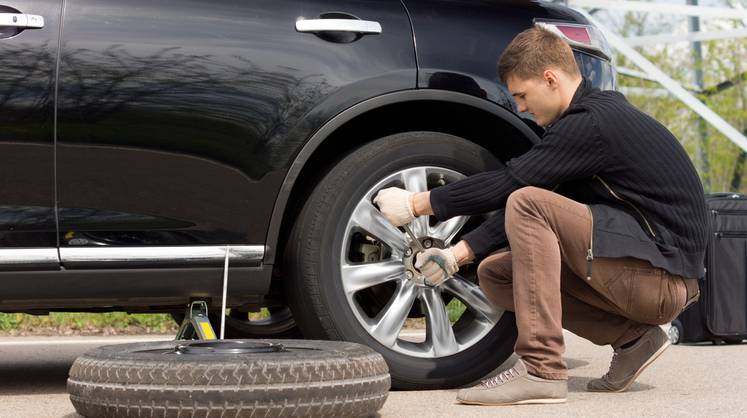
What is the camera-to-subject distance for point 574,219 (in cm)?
349

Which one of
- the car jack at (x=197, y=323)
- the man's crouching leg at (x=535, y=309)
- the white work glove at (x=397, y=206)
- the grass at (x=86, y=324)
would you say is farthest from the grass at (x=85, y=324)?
the man's crouching leg at (x=535, y=309)

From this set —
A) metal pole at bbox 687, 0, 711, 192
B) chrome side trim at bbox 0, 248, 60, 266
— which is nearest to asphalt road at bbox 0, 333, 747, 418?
chrome side trim at bbox 0, 248, 60, 266

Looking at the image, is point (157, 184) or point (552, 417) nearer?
point (552, 417)

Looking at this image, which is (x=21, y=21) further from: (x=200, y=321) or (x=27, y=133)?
(x=200, y=321)

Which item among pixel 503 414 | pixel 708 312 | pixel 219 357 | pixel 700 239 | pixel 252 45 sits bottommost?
pixel 708 312

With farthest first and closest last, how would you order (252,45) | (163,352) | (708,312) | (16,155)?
(708,312) → (252,45) → (16,155) → (163,352)

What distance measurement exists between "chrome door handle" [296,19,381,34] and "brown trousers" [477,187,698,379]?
2.46 ft

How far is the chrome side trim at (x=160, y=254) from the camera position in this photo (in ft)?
11.3

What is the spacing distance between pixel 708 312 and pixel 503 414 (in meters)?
2.85

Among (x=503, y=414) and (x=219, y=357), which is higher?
(x=219, y=357)

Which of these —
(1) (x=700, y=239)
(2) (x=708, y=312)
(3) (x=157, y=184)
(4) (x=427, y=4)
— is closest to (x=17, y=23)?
(3) (x=157, y=184)

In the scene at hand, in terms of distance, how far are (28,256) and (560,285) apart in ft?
5.70

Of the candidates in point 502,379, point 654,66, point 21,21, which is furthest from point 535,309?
point 654,66

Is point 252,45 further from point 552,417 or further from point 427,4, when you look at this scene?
point 552,417
